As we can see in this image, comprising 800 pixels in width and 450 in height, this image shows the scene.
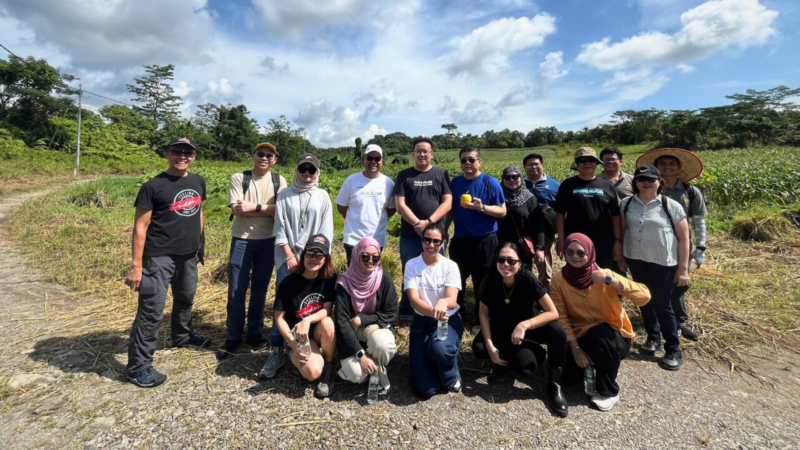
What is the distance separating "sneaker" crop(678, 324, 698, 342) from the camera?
145 inches

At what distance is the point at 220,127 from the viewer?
38375 mm

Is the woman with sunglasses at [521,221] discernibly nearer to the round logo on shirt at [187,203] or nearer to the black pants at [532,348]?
the black pants at [532,348]

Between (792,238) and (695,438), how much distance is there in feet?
21.6

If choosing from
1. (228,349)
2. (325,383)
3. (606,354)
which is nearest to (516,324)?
(606,354)

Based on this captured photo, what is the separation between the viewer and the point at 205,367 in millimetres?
3225

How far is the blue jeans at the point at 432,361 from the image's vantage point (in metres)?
2.85

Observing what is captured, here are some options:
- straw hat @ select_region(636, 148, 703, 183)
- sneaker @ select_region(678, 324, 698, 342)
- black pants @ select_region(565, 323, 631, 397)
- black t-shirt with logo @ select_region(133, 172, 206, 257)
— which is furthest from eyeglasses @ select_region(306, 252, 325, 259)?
sneaker @ select_region(678, 324, 698, 342)

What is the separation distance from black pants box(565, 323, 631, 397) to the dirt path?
0.54 feet

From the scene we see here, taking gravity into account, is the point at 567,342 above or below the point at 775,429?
above

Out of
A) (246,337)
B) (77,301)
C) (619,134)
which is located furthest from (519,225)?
(619,134)

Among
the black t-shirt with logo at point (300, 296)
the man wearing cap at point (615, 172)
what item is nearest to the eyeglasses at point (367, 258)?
the black t-shirt with logo at point (300, 296)

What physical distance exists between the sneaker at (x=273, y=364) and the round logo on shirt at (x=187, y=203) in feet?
4.73

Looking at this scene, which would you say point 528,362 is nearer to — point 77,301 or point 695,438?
point 695,438

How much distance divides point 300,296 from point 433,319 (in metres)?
1.15
